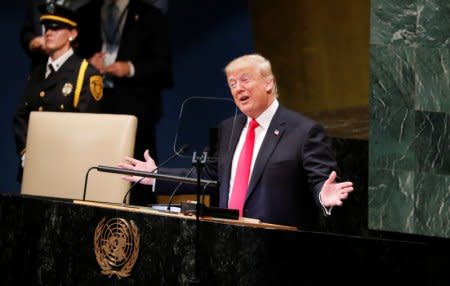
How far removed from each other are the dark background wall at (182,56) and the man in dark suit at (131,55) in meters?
0.74

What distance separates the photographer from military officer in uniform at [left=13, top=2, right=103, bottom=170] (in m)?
6.41

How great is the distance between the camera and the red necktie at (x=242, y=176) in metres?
4.95

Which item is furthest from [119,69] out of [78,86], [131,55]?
[78,86]

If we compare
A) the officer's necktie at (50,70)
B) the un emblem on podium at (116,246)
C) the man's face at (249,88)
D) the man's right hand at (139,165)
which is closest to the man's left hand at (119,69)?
the officer's necktie at (50,70)

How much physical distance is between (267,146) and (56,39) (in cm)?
208

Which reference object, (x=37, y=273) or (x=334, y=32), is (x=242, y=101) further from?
(x=334, y=32)

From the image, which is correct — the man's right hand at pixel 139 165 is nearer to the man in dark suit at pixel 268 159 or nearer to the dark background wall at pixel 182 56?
the man in dark suit at pixel 268 159

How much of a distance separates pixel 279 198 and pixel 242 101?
1.64 feet

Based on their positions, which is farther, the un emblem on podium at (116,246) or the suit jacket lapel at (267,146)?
the suit jacket lapel at (267,146)

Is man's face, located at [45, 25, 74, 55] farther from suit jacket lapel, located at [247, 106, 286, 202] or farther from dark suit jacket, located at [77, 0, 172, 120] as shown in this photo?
suit jacket lapel, located at [247, 106, 286, 202]

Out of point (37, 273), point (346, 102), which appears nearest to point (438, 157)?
point (346, 102)

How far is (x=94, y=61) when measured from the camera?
686cm

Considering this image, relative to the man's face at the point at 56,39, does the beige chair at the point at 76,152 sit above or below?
below

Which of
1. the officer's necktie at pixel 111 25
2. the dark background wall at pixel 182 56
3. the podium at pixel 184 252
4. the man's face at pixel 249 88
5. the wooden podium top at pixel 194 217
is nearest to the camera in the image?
the podium at pixel 184 252
